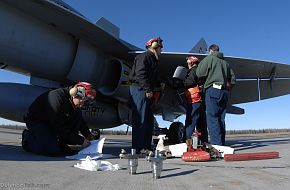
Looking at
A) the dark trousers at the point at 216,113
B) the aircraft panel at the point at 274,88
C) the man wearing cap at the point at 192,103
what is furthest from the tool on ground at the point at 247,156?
the aircraft panel at the point at 274,88

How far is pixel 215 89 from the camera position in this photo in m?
4.98

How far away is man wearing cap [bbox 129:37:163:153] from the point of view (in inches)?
172

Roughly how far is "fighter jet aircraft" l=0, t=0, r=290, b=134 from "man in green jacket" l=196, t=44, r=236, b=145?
5.78 feet

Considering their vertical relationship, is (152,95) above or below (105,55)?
below

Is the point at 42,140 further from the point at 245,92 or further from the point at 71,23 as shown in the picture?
the point at 245,92

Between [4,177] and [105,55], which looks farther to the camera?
[105,55]

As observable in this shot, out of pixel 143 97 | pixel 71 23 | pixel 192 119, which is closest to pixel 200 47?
pixel 71 23

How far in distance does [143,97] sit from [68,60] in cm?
263

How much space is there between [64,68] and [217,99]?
323cm

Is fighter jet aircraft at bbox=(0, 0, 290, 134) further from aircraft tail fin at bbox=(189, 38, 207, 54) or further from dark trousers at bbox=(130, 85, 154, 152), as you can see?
aircraft tail fin at bbox=(189, 38, 207, 54)

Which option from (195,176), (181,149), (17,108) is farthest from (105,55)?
(195,176)

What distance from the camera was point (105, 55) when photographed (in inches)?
281

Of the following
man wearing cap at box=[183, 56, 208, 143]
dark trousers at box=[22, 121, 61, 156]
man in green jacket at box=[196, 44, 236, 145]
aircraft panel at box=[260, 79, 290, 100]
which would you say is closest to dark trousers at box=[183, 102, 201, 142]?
man wearing cap at box=[183, 56, 208, 143]

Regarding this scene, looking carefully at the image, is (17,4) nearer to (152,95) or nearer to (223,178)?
(152,95)
